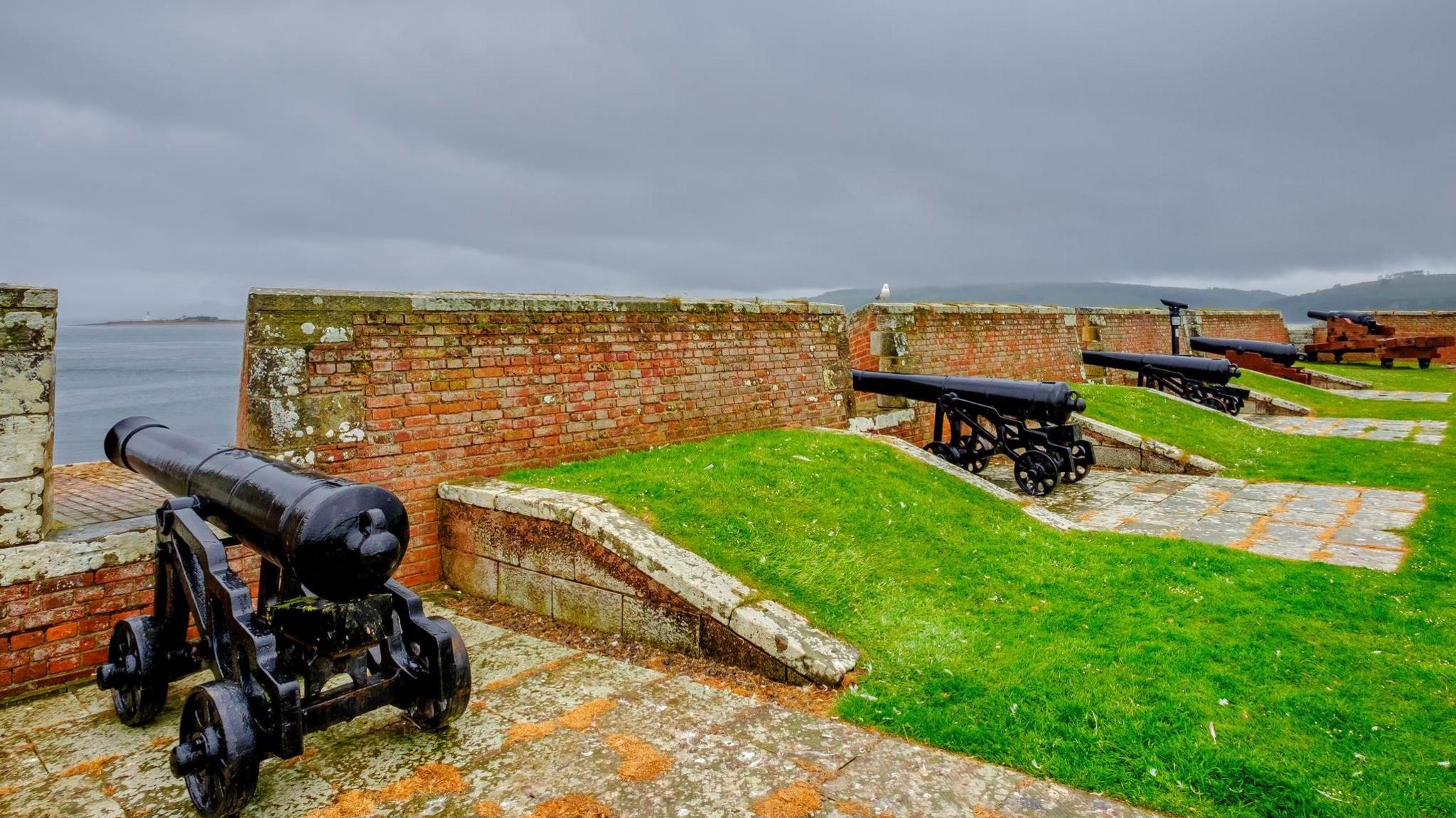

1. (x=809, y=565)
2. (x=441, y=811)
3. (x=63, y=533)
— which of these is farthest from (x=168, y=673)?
(x=809, y=565)

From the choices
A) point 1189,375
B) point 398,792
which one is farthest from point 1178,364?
point 398,792

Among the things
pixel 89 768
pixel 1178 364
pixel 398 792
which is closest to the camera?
pixel 398 792

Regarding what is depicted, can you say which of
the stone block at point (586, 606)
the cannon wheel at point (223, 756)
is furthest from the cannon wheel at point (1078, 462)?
the cannon wheel at point (223, 756)

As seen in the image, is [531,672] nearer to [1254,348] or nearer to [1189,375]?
[1189,375]

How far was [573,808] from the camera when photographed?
2744 millimetres

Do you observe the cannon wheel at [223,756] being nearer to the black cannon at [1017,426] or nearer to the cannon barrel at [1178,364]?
the black cannon at [1017,426]

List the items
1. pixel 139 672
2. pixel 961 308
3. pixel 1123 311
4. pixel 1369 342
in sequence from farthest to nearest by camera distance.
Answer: pixel 1369 342 < pixel 1123 311 < pixel 961 308 < pixel 139 672

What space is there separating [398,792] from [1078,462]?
8.15m

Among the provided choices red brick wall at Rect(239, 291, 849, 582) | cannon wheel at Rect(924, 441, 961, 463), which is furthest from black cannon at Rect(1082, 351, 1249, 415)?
red brick wall at Rect(239, 291, 849, 582)

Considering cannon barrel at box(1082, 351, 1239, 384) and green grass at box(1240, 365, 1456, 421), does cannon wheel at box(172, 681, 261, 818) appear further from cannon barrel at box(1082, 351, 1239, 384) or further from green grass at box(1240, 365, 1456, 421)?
green grass at box(1240, 365, 1456, 421)

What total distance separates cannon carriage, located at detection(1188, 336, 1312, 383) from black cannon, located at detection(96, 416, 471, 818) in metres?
21.8

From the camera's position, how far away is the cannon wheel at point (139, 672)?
3402 millimetres

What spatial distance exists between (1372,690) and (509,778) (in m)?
3.93

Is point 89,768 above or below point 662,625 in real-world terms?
below
